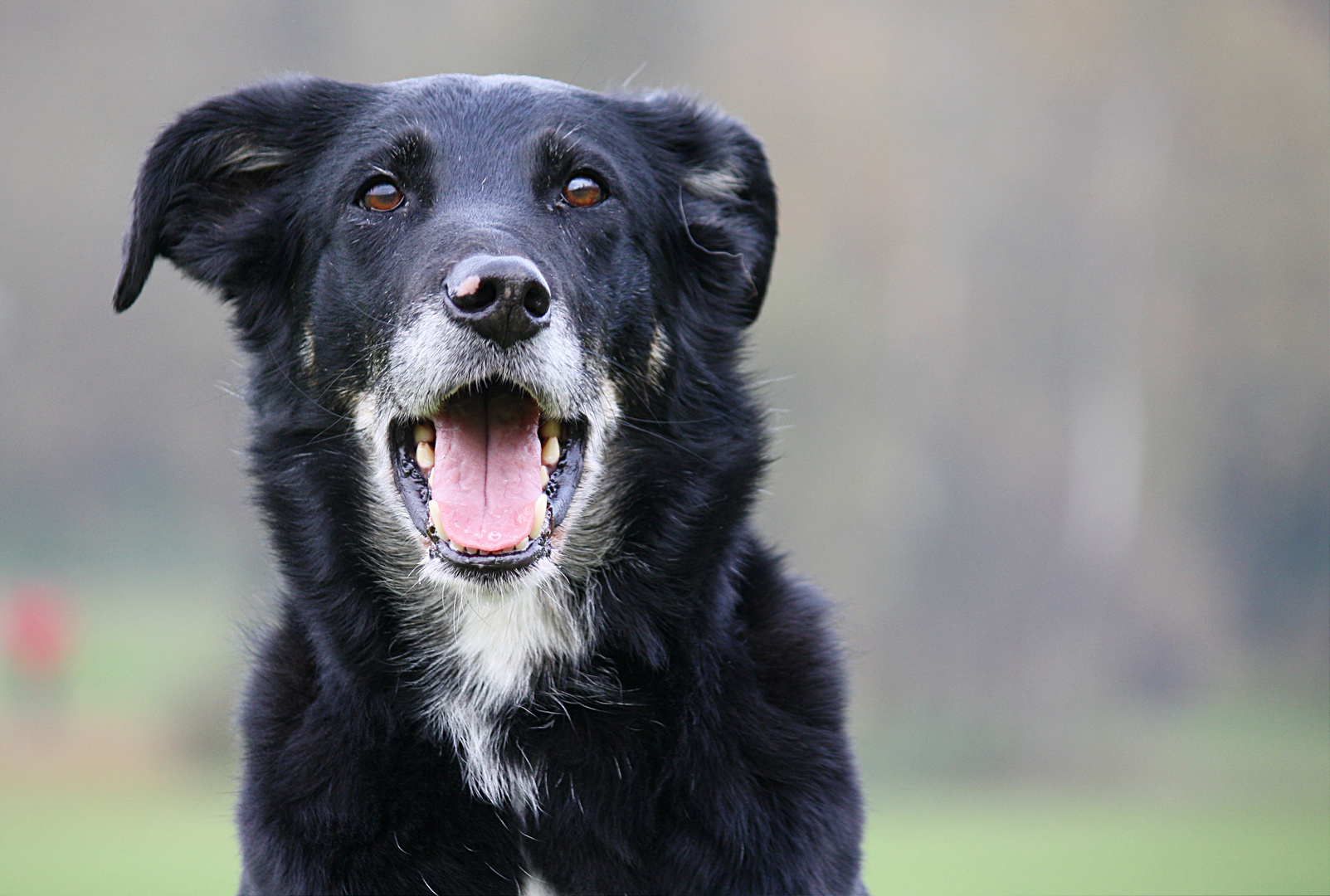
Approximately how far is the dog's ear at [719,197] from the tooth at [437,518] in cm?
103

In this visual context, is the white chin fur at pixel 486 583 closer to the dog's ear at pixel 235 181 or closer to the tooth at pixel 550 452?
the tooth at pixel 550 452

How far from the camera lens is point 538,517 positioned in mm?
3162

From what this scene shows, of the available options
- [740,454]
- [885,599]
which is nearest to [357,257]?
[740,454]

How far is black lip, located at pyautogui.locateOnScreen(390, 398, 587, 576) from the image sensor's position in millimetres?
3100

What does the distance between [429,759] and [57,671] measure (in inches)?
677

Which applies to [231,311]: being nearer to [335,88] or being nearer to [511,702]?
[335,88]

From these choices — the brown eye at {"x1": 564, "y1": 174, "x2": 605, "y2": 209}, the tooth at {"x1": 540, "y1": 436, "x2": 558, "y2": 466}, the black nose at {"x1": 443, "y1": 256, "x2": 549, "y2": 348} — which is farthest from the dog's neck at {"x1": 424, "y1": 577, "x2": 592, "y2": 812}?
the brown eye at {"x1": 564, "y1": 174, "x2": 605, "y2": 209}

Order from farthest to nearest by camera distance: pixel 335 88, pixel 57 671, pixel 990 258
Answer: pixel 990 258 → pixel 57 671 → pixel 335 88

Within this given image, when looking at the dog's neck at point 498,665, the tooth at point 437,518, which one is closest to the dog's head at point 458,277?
the tooth at point 437,518

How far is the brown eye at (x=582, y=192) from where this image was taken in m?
3.50

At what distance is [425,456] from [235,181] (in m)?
1.06

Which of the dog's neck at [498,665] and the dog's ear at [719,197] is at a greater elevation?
the dog's ear at [719,197]

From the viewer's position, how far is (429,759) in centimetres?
314

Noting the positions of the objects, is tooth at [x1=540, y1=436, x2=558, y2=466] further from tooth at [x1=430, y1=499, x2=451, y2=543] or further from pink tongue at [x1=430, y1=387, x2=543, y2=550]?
tooth at [x1=430, y1=499, x2=451, y2=543]
